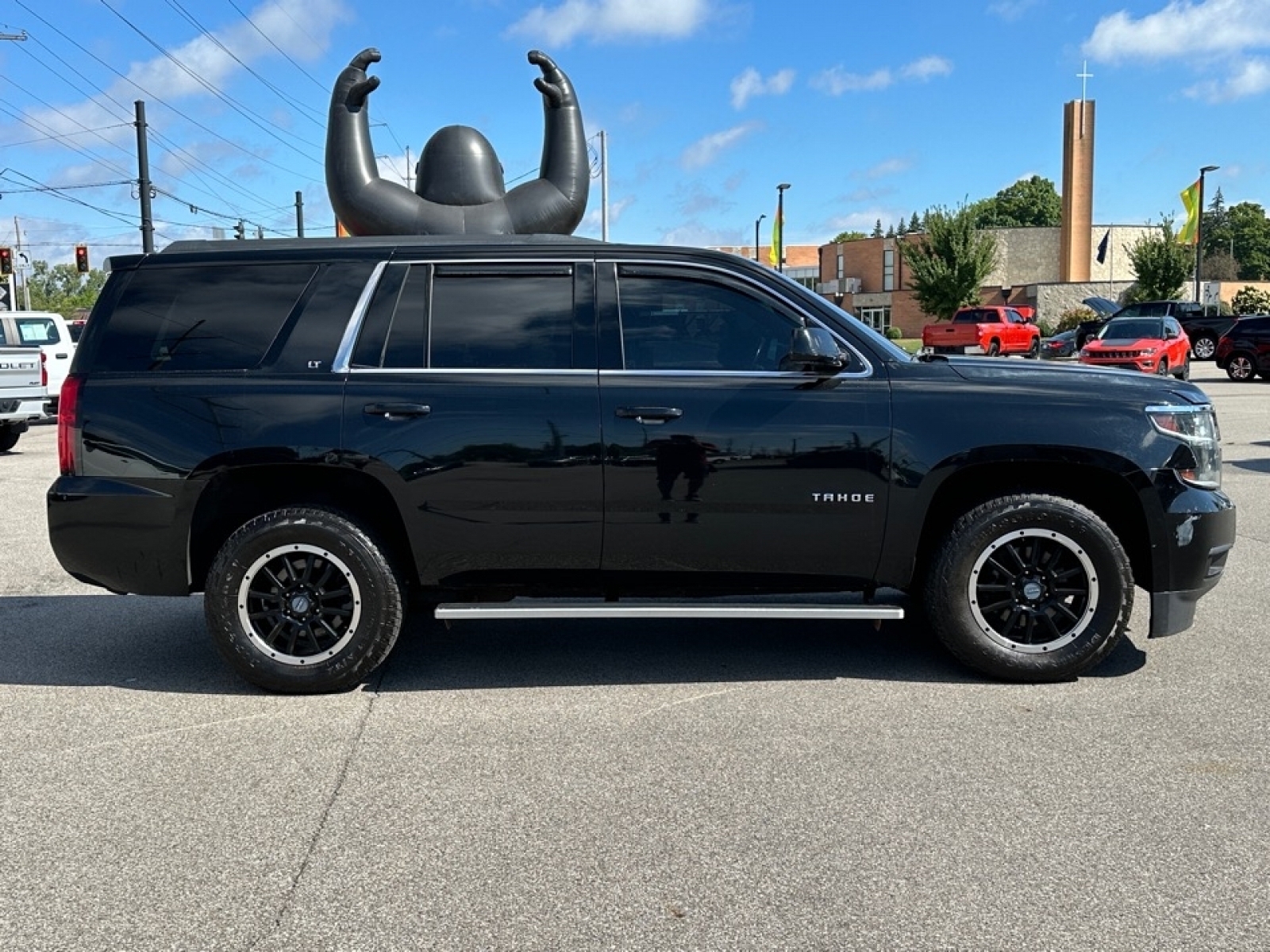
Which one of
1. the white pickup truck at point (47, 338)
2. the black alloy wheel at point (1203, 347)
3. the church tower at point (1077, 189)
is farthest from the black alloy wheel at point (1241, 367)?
the church tower at point (1077, 189)

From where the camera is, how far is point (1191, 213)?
48.7 metres

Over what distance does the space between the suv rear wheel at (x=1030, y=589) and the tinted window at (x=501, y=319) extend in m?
1.89

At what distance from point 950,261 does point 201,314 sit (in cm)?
5607

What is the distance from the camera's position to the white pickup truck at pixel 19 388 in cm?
1521

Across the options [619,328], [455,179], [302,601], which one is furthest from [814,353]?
[455,179]

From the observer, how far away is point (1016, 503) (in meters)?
4.80

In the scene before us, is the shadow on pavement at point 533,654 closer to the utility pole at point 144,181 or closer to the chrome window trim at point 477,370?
the chrome window trim at point 477,370

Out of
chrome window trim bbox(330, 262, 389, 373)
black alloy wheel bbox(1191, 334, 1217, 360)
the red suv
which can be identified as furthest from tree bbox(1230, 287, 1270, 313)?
chrome window trim bbox(330, 262, 389, 373)

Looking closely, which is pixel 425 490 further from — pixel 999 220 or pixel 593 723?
pixel 999 220

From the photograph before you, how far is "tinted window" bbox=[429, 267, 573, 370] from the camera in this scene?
4891mm

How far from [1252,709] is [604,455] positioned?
111 inches

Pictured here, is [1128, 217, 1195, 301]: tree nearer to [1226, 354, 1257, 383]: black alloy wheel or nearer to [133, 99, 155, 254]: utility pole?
[1226, 354, 1257, 383]: black alloy wheel

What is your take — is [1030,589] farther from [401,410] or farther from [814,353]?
[401,410]

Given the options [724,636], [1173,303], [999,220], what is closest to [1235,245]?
[999,220]
